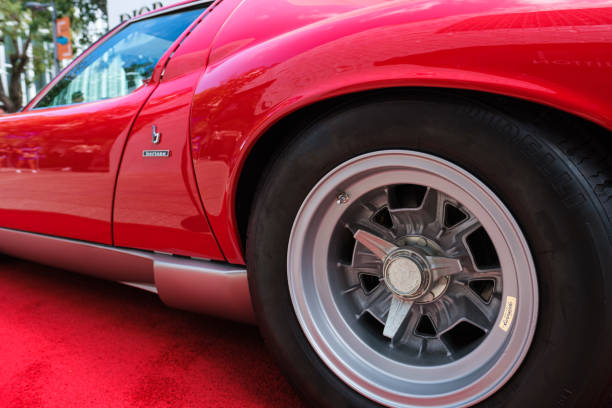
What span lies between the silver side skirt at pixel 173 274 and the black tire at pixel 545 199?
53 centimetres

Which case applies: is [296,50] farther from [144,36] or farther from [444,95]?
[144,36]

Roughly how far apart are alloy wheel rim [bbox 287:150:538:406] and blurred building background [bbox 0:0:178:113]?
12.4 m

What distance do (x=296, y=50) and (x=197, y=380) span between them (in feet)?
3.72

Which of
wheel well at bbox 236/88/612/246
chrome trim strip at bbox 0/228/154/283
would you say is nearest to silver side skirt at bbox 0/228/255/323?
chrome trim strip at bbox 0/228/154/283

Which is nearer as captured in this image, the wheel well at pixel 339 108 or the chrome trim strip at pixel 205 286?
the wheel well at pixel 339 108

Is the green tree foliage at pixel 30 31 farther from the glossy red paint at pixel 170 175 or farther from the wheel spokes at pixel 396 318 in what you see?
the wheel spokes at pixel 396 318

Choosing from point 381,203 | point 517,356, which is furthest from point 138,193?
point 517,356

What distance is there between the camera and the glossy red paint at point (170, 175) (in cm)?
136

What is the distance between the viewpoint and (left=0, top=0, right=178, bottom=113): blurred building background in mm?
13000

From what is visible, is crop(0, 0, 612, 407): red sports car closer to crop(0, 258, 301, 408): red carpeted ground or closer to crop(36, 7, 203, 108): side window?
crop(36, 7, 203, 108): side window

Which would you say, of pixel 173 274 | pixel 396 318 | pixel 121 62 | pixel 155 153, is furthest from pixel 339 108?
pixel 121 62

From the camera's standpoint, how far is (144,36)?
1954 mm

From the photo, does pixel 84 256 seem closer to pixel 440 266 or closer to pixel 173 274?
pixel 173 274

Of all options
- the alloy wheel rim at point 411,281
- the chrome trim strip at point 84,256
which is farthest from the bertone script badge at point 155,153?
the alloy wheel rim at point 411,281
